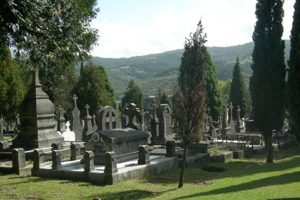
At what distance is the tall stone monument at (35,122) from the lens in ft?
68.1

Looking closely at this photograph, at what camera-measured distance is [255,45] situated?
22484mm

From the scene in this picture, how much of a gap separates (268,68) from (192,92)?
8.51 meters

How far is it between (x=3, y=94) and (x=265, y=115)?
2813 cm

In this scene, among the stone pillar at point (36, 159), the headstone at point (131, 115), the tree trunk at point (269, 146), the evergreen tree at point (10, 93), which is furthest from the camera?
the evergreen tree at point (10, 93)

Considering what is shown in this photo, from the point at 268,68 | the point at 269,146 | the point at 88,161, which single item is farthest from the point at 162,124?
the point at 88,161

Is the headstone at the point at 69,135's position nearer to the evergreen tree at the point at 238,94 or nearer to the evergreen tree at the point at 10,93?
the evergreen tree at the point at 10,93

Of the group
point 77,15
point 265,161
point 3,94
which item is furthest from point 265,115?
point 3,94

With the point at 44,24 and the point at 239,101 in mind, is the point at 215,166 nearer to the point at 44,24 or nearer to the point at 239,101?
the point at 44,24

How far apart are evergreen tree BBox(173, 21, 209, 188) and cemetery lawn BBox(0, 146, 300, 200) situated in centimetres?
137

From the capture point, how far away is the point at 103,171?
1580 centimetres

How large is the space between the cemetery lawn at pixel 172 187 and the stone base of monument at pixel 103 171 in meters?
0.36

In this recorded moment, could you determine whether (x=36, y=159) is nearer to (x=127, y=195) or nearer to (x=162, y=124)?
(x=127, y=195)

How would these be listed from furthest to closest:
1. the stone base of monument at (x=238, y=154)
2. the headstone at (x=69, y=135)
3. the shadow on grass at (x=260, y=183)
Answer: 1. the headstone at (x=69, y=135)
2. the stone base of monument at (x=238, y=154)
3. the shadow on grass at (x=260, y=183)

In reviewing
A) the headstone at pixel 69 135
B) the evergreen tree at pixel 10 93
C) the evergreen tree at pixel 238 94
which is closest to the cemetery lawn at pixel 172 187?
the headstone at pixel 69 135
